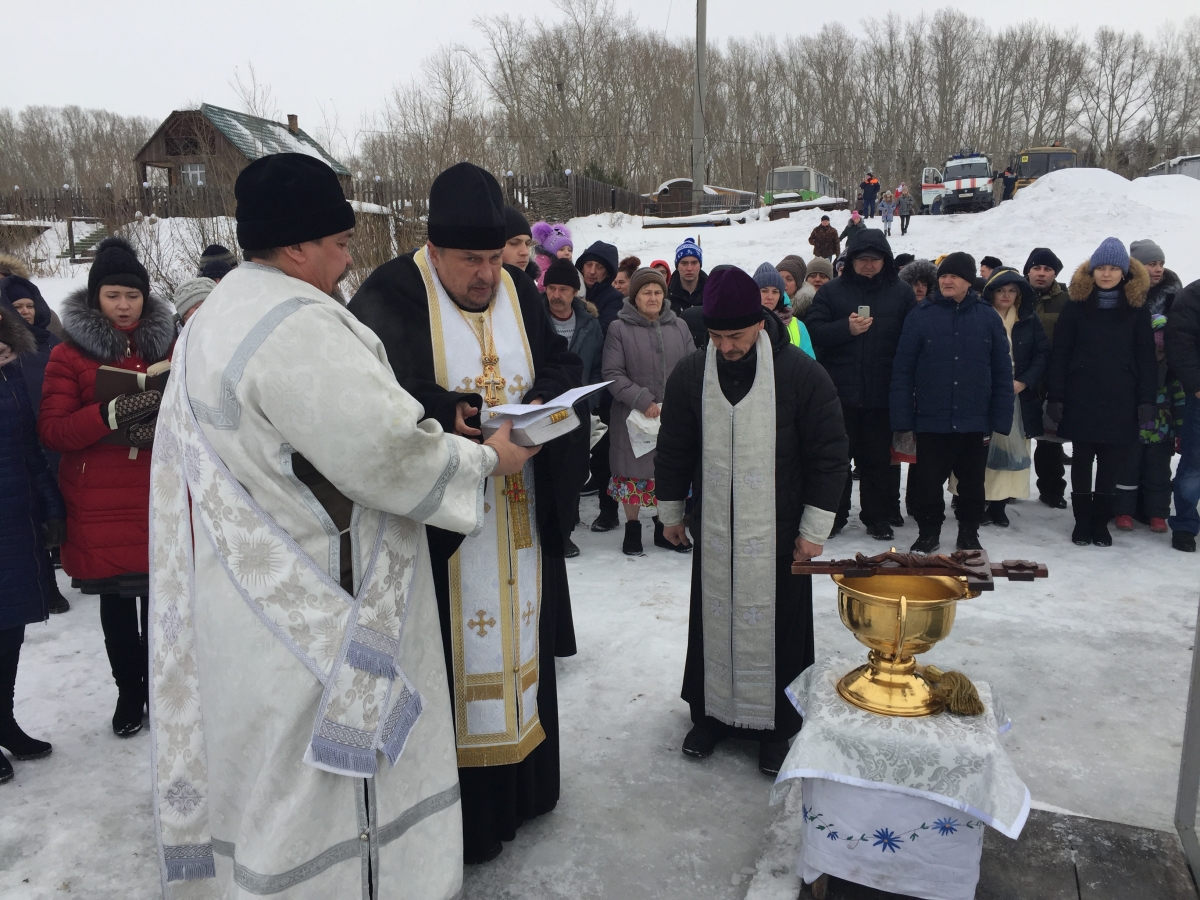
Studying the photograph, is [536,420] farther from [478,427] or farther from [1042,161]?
[1042,161]

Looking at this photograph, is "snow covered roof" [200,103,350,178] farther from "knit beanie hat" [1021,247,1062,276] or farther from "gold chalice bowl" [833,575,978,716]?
"gold chalice bowl" [833,575,978,716]

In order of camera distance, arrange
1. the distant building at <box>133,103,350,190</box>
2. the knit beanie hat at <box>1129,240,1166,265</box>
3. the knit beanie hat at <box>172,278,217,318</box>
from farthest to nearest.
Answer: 1. the distant building at <box>133,103,350,190</box>
2. the knit beanie hat at <box>1129,240,1166,265</box>
3. the knit beanie hat at <box>172,278,217,318</box>

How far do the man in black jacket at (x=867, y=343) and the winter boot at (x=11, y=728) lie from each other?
474 cm

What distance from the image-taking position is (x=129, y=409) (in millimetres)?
3389

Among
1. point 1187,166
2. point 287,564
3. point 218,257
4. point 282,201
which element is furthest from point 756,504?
point 1187,166

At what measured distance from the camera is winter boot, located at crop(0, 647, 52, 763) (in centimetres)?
334

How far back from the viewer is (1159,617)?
463 centimetres

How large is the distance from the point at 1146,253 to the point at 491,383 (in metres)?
5.69

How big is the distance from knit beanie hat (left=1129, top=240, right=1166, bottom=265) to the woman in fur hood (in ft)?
2.04

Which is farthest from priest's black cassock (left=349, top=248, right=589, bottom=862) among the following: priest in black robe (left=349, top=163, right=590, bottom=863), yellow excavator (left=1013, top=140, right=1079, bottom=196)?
yellow excavator (left=1013, top=140, right=1079, bottom=196)

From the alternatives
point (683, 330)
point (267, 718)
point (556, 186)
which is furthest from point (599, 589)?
point (556, 186)

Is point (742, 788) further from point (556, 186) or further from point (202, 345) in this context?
point (556, 186)

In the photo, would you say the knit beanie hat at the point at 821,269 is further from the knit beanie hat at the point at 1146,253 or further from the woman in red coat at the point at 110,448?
the woman in red coat at the point at 110,448

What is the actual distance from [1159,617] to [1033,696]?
1.41m
